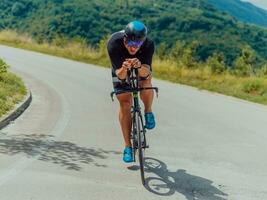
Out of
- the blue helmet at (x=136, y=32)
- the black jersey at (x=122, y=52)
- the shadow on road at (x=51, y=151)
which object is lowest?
the shadow on road at (x=51, y=151)

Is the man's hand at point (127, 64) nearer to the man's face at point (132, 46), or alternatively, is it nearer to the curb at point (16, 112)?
the man's face at point (132, 46)

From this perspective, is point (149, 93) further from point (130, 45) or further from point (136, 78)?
point (130, 45)

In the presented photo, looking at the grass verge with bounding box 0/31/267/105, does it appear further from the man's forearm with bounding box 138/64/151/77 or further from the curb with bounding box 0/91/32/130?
the man's forearm with bounding box 138/64/151/77

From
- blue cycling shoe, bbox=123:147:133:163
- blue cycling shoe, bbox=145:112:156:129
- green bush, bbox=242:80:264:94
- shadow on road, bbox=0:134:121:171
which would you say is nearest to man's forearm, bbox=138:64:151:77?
blue cycling shoe, bbox=145:112:156:129

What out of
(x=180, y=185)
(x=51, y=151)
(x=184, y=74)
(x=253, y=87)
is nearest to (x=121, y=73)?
(x=180, y=185)

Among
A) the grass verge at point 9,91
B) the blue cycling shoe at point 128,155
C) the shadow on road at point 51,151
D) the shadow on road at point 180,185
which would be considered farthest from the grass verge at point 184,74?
the blue cycling shoe at point 128,155

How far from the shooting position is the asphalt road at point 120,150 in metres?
6.04

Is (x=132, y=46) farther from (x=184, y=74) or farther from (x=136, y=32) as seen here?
(x=184, y=74)

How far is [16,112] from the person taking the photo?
1130cm

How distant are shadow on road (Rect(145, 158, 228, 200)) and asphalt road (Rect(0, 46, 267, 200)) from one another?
1cm

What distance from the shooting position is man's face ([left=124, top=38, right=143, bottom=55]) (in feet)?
20.2

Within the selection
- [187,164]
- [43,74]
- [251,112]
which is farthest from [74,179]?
[43,74]

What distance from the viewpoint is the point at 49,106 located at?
13.0 m

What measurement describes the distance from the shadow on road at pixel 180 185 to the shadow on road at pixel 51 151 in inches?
34.7
